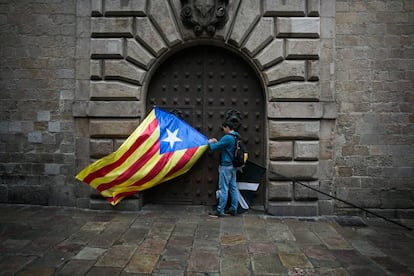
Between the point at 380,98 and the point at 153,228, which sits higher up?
the point at 380,98

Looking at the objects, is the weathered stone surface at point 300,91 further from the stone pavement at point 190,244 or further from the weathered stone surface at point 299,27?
the stone pavement at point 190,244

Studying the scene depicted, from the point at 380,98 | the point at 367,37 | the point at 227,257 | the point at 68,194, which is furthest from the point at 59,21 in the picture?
the point at 380,98

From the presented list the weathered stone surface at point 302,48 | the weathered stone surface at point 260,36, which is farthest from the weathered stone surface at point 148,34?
the weathered stone surface at point 302,48

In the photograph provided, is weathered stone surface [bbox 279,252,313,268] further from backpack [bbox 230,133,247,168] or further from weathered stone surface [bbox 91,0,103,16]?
weathered stone surface [bbox 91,0,103,16]

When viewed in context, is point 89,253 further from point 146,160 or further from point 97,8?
point 97,8

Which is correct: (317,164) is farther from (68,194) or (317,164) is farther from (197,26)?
(68,194)

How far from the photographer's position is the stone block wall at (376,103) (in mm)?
6367

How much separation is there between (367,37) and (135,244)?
17.4ft

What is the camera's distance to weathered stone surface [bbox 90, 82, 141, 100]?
642 centimetres

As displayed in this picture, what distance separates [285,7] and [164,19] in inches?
85.2

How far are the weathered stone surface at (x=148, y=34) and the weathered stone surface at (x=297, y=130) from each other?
2575 millimetres

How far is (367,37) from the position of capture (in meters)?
6.38

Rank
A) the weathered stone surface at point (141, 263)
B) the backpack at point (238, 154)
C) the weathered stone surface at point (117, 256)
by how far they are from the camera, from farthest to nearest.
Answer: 1. the backpack at point (238, 154)
2. the weathered stone surface at point (117, 256)
3. the weathered stone surface at point (141, 263)

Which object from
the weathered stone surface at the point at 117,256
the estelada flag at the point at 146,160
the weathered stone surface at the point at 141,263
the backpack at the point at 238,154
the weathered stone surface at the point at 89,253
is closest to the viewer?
the weathered stone surface at the point at 141,263
